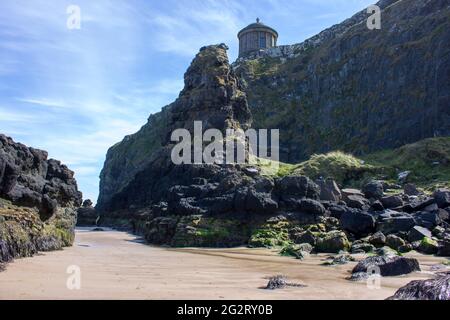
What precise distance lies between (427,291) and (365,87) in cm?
7090

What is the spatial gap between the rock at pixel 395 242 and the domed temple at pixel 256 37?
102158 millimetres

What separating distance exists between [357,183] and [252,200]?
18.7 meters

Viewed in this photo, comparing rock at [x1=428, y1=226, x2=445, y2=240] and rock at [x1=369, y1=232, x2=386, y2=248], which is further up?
rock at [x1=428, y1=226, x2=445, y2=240]

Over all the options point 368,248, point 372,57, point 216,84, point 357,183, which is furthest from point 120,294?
point 372,57

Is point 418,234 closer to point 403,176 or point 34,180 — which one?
point 34,180

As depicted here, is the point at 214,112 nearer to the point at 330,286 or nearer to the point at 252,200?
the point at 252,200

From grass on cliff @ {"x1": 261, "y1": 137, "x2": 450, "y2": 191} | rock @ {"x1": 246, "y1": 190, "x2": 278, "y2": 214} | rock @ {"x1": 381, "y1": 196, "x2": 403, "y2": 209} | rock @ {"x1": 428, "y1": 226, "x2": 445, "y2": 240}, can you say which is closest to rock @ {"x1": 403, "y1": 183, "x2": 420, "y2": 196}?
rock @ {"x1": 381, "y1": 196, "x2": 403, "y2": 209}

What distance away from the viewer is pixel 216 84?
46.5 meters

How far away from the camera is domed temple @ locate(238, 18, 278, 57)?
385ft

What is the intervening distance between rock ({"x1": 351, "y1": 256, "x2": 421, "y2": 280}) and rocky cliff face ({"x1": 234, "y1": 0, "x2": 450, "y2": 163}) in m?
48.5

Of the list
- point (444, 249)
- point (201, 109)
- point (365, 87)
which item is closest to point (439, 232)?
point (444, 249)

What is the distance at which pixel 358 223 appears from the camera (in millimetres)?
23391

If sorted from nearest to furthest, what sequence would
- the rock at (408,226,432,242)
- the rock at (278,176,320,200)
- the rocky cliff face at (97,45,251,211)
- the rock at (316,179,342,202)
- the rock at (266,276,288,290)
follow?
1. the rock at (266,276,288,290)
2. the rock at (408,226,432,242)
3. the rock at (278,176,320,200)
4. the rock at (316,179,342,202)
5. the rocky cliff face at (97,45,251,211)

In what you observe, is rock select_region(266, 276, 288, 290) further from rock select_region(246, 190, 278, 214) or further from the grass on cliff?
the grass on cliff
